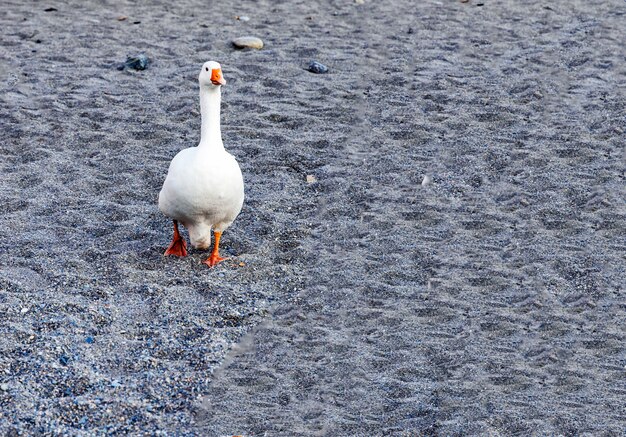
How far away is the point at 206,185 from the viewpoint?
6105 millimetres

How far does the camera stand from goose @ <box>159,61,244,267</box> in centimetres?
611

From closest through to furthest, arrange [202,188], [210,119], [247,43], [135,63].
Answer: [202,188]
[210,119]
[135,63]
[247,43]

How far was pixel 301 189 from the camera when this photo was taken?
7.58 meters

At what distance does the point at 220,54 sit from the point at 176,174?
4099 mm

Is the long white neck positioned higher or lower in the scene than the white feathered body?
higher

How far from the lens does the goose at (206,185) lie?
20.0 ft

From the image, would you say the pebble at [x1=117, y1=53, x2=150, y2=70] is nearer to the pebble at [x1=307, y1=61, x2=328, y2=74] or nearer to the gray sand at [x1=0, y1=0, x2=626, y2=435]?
the gray sand at [x1=0, y1=0, x2=626, y2=435]

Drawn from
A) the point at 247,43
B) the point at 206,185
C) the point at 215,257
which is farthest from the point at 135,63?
the point at 206,185

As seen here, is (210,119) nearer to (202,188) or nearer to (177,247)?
Answer: (202,188)

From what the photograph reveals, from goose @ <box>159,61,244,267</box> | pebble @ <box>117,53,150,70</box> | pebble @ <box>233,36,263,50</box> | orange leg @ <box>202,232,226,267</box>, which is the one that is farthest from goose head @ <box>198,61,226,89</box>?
pebble @ <box>233,36,263,50</box>

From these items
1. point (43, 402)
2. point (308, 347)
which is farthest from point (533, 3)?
point (43, 402)

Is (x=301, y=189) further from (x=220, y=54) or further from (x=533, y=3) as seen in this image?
(x=533, y=3)

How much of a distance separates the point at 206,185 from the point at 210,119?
53 centimetres

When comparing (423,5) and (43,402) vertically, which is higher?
(423,5)
